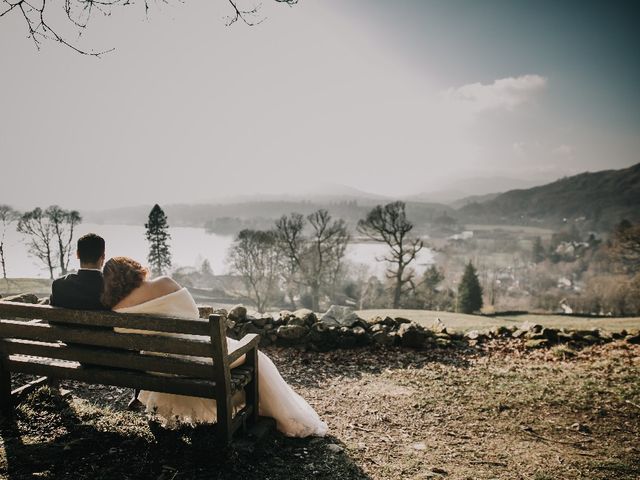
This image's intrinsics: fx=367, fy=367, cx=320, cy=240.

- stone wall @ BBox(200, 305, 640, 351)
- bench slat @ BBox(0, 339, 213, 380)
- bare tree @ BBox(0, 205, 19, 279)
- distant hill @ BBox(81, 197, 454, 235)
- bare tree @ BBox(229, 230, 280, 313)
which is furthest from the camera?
distant hill @ BBox(81, 197, 454, 235)

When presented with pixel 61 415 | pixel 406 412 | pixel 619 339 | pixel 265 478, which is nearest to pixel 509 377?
pixel 406 412

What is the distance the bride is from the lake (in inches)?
16.6

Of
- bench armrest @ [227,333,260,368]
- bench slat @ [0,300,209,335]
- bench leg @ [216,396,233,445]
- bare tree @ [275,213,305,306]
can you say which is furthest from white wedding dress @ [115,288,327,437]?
bare tree @ [275,213,305,306]

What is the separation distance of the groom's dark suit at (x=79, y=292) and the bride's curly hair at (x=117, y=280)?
11 centimetres

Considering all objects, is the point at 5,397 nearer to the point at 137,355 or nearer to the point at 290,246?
the point at 137,355

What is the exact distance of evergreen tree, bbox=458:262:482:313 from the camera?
4897 centimetres

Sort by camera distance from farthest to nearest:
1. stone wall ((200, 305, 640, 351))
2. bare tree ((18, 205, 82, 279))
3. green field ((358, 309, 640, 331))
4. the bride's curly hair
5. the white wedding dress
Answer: bare tree ((18, 205, 82, 279)), green field ((358, 309, 640, 331)), stone wall ((200, 305, 640, 351)), the white wedding dress, the bride's curly hair

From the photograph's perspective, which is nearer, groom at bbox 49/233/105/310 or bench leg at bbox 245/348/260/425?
groom at bbox 49/233/105/310

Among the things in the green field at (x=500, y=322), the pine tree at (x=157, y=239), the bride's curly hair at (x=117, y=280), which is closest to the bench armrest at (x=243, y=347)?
the bride's curly hair at (x=117, y=280)

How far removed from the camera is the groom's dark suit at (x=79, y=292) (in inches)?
155

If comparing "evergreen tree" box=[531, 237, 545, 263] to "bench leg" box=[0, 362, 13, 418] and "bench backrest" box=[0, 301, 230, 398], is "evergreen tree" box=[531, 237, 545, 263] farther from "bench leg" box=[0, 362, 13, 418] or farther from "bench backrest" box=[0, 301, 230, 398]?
"bench leg" box=[0, 362, 13, 418]

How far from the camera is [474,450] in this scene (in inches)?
182

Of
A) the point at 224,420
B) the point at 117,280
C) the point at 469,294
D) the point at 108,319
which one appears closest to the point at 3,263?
the point at 117,280

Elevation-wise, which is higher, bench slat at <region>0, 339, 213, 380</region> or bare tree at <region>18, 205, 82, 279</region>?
bare tree at <region>18, 205, 82, 279</region>
